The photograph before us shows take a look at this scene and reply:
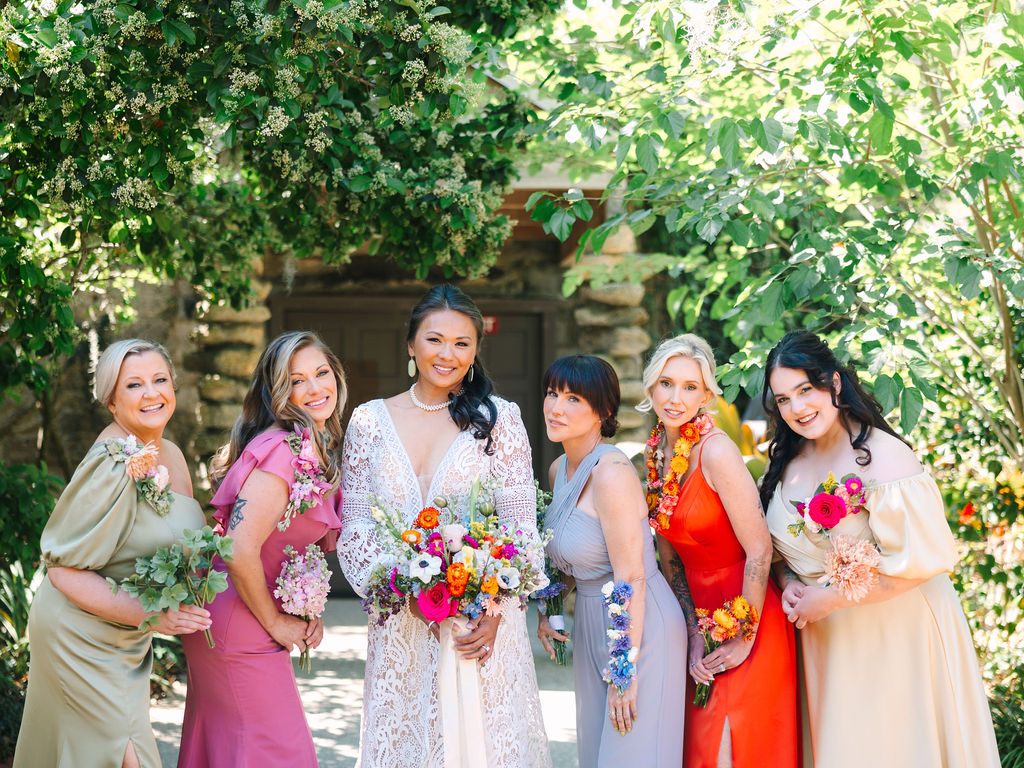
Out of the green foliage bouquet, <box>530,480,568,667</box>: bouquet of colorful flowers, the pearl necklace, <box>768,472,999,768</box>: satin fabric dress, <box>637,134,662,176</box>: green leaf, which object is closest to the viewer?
the green foliage bouquet

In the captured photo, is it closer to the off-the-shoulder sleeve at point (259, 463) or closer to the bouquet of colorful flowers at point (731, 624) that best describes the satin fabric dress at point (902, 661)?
the bouquet of colorful flowers at point (731, 624)

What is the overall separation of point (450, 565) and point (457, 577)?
45 mm

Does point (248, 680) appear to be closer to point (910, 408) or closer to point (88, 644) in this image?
point (88, 644)

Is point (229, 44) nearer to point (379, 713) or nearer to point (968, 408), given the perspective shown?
point (379, 713)

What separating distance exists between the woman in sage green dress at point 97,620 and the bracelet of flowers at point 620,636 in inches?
49.9

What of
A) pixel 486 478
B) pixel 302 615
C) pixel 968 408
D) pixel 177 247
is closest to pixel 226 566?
pixel 302 615

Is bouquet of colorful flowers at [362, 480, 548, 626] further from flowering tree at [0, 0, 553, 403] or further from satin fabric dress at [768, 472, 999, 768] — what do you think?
flowering tree at [0, 0, 553, 403]

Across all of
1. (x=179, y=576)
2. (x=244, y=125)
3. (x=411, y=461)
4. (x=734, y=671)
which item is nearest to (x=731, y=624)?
(x=734, y=671)

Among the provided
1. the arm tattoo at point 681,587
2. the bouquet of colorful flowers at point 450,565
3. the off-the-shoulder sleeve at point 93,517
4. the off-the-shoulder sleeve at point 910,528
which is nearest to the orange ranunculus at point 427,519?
the bouquet of colorful flowers at point 450,565

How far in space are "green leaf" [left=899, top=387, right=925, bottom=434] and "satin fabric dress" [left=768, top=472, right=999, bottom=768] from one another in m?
0.27

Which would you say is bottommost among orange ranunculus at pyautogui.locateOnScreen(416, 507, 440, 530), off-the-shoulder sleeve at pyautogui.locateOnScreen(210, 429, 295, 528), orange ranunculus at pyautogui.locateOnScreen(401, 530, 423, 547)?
orange ranunculus at pyautogui.locateOnScreen(401, 530, 423, 547)

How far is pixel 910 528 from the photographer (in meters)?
2.98

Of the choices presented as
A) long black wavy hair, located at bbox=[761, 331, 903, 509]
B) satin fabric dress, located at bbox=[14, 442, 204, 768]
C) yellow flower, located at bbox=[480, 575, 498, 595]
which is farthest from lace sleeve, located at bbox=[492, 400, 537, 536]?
satin fabric dress, located at bbox=[14, 442, 204, 768]

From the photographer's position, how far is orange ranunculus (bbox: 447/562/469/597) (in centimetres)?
279
